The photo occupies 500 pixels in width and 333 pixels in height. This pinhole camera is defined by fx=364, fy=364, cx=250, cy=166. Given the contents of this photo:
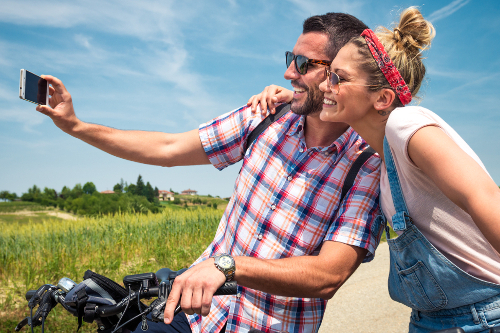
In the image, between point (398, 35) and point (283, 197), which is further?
point (283, 197)

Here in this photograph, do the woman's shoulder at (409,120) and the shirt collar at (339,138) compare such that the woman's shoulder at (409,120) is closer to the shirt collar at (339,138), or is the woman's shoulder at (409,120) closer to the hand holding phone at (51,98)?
the shirt collar at (339,138)

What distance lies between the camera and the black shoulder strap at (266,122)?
2.40 m

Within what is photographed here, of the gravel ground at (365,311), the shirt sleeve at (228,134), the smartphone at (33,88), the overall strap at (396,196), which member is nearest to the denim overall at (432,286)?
the overall strap at (396,196)

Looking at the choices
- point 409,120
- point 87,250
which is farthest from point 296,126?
point 87,250

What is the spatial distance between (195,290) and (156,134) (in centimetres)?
152

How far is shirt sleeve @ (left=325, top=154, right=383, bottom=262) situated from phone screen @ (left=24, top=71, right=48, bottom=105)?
6.11ft

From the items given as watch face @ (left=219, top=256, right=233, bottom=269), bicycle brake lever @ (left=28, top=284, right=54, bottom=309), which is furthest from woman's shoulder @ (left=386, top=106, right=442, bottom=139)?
bicycle brake lever @ (left=28, top=284, right=54, bottom=309)

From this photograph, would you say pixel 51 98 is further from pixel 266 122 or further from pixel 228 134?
pixel 266 122

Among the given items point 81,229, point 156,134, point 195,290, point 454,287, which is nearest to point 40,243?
point 81,229

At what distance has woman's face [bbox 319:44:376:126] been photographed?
1732mm

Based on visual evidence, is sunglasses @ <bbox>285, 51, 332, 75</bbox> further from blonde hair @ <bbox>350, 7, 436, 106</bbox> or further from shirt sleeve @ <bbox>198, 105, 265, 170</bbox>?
blonde hair @ <bbox>350, 7, 436, 106</bbox>

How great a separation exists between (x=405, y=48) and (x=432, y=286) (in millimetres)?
1130

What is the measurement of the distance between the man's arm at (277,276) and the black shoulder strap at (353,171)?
32 centimetres

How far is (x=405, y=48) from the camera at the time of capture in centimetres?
182
